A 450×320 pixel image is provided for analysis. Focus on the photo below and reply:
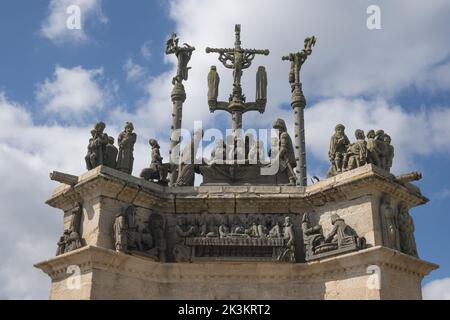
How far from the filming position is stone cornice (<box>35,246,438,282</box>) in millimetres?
12922

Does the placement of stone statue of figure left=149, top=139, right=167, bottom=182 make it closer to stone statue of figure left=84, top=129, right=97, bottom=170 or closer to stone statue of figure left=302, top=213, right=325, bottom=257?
stone statue of figure left=84, top=129, right=97, bottom=170

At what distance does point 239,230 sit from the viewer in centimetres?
1419

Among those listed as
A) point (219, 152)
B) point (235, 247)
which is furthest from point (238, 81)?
point (235, 247)

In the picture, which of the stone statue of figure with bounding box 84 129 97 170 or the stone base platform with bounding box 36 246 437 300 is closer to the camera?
the stone base platform with bounding box 36 246 437 300

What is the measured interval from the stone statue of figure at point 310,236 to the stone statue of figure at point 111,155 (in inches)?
181

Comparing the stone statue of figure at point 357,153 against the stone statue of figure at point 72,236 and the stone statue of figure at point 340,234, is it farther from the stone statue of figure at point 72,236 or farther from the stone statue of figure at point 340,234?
the stone statue of figure at point 72,236

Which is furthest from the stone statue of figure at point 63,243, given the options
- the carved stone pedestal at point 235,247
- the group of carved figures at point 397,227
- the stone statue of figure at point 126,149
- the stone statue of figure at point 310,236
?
the group of carved figures at point 397,227

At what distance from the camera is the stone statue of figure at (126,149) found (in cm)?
1507

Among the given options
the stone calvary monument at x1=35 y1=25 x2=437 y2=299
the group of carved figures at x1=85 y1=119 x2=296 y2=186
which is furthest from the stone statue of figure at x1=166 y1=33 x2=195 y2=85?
the stone calvary monument at x1=35 y1=25 x2=437 y2=299

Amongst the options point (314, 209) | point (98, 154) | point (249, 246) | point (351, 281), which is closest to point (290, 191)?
point (314, 209)

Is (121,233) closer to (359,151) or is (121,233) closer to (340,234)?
(340,234)

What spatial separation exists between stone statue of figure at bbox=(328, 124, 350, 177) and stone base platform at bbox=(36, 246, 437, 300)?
237cm
